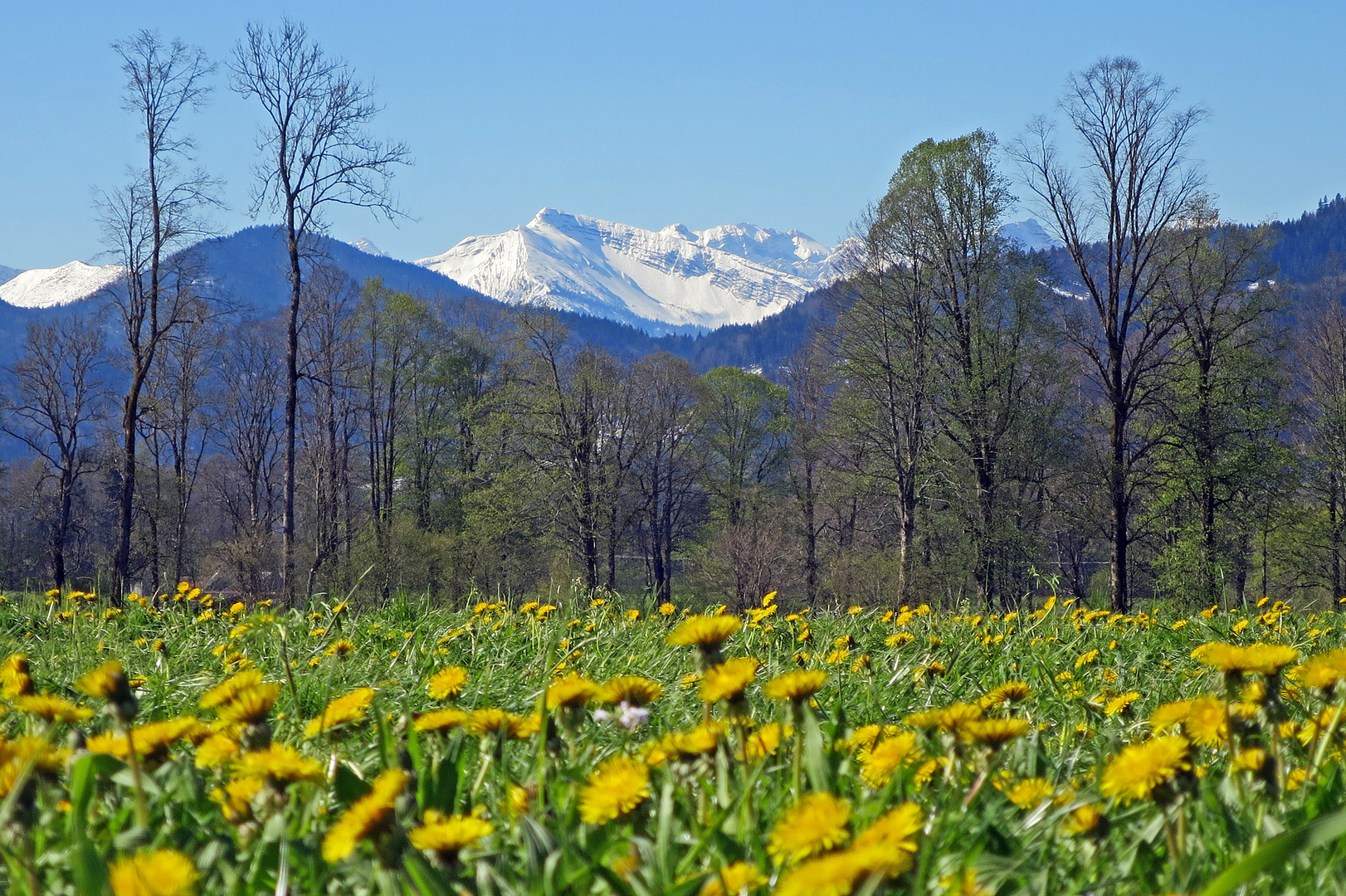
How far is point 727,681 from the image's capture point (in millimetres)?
1129

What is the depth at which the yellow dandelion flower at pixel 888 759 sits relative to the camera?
4.00 ft

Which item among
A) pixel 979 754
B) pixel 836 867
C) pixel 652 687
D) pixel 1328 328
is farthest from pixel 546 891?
pixel 1328 328

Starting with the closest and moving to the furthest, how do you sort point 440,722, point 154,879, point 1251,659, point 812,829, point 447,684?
point 154,879 → point 812,829 → point 1251,659 → point 440,722 → point 447,684

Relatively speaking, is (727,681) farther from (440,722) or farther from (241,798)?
(241,798)

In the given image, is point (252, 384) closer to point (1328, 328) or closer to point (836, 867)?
point (836, 867)

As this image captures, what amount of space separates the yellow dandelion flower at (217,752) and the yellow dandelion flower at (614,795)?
52 cm

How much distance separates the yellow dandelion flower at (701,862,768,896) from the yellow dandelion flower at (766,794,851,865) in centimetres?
4

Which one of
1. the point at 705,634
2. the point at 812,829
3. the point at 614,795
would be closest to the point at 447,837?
the point at 614,795

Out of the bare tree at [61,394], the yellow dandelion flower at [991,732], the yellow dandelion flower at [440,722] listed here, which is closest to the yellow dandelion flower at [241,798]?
the yellow dandelion flower at [440,722]

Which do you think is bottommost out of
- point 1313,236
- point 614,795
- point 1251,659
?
point 614,795

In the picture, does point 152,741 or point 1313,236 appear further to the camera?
point 1313,236

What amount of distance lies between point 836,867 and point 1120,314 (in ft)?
64.4

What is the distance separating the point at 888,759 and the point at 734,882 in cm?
47

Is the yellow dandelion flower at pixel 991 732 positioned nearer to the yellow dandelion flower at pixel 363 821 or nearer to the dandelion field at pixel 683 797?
the dandelion field at pixel 683 797
